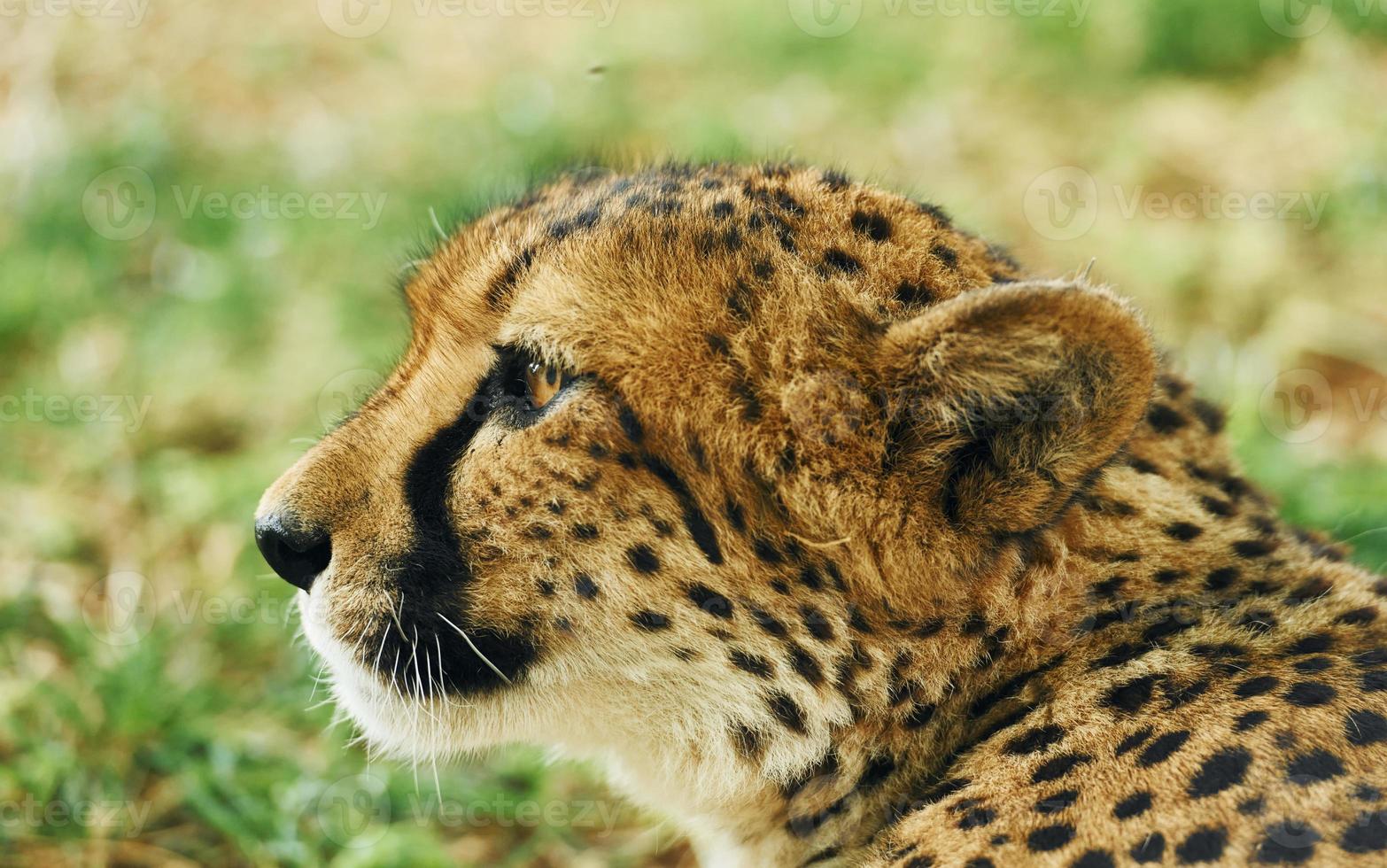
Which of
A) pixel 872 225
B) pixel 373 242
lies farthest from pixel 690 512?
pixel 373 242

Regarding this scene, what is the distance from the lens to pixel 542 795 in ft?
9.87

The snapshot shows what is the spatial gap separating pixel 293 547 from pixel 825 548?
81 centimetres

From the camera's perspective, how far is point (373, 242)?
4996 mm

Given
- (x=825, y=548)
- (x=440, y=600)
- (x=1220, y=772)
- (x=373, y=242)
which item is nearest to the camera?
(x=1220, y=772)

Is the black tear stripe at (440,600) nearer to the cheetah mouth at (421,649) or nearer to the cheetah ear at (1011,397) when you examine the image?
the cheetah mouth at (421,649)

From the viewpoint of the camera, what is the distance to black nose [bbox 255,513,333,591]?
6.23ft

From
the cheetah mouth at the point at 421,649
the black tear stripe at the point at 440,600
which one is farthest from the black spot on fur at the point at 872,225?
the cheetah mouth at the point at 421,649

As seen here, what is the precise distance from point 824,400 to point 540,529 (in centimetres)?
47

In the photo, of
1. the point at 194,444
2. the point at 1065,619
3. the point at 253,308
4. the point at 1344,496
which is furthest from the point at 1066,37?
the point at 1065,619

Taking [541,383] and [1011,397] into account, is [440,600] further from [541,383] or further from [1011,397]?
[1011,397]

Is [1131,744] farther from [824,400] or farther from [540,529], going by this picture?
[540,529]

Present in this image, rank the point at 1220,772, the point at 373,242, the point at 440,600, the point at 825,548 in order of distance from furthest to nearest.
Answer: the point at 373,242
the point at 440,600
the point at 825,548
the point at 1220,772

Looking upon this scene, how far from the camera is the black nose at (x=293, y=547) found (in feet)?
Answer: 6.23

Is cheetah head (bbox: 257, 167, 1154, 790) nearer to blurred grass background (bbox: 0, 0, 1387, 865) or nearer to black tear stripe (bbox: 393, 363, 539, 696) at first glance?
black tear stripe (bbox: 393, 363, 539, 696)
